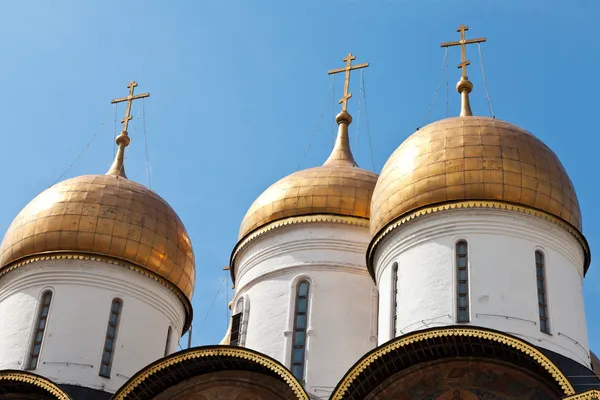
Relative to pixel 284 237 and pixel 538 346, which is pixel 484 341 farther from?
pixel 284 237

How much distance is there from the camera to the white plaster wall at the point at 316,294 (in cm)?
1577

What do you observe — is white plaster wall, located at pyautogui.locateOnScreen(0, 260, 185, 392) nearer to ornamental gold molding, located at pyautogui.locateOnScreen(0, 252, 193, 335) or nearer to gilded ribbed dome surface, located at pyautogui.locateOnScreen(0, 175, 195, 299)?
ornamental gold molding, located at pyautogui.locateOnScreen(0, 252, 193, 335)

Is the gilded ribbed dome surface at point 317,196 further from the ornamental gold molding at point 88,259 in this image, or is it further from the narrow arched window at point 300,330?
the ornamental gold molding at point 88,259

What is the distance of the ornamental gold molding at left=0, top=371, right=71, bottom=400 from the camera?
14875 millimetres

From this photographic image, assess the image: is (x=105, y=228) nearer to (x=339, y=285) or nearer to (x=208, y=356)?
(x=208, y=356)

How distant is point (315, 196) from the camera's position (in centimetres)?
1714

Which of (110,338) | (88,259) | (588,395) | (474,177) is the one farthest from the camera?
(88,259)

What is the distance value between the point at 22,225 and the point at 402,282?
20.0 feet

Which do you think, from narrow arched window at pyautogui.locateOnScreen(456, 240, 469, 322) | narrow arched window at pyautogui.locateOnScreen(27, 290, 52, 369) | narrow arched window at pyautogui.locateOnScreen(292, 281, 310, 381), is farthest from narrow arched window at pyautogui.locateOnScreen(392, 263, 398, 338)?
narrow arched window at pyautogui.locateOnScreen(27, 290, 52, 369)

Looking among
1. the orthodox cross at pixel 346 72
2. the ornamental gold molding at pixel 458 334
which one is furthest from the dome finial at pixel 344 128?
the ornamental gold molding at pixel 458 334

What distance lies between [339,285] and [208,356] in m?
2.80

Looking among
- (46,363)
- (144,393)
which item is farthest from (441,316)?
(46,363)

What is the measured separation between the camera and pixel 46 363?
1603 cm

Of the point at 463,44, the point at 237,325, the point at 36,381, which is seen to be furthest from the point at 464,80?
the point at 36,381
